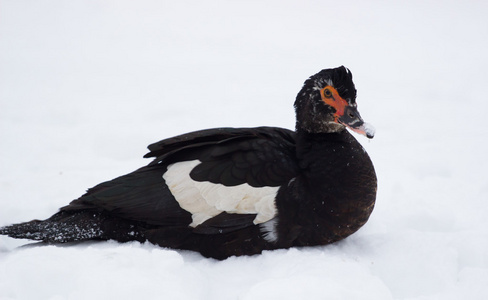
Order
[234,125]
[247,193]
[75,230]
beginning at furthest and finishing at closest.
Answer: [234,125] < [75,230] < [247,193]

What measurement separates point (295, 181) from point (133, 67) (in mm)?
6806

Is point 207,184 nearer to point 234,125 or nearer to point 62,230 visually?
point 62,230

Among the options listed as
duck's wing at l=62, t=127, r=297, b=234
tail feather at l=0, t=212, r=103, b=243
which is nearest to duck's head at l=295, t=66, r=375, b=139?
duck's wing at l=62, t=127, r=297, b=234

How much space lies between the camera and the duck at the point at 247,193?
131 inches

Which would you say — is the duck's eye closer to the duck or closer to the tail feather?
the duck

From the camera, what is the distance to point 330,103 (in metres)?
3.53

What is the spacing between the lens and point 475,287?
2.84 m

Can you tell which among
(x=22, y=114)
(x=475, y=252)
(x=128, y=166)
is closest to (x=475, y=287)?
(x=475, y=252)

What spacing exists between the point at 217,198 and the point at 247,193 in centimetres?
21

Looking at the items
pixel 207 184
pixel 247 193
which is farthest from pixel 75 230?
pixel 247 193

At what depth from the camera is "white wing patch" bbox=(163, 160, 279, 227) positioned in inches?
130

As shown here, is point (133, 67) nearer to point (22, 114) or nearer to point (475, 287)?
point (22, 114)

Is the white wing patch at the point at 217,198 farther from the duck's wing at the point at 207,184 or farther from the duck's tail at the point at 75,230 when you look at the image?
the duck's tail at the point at 75,230

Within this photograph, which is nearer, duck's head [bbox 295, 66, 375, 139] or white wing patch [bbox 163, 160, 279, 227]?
white wing patch [bbox 163, 160, 279, 227]
